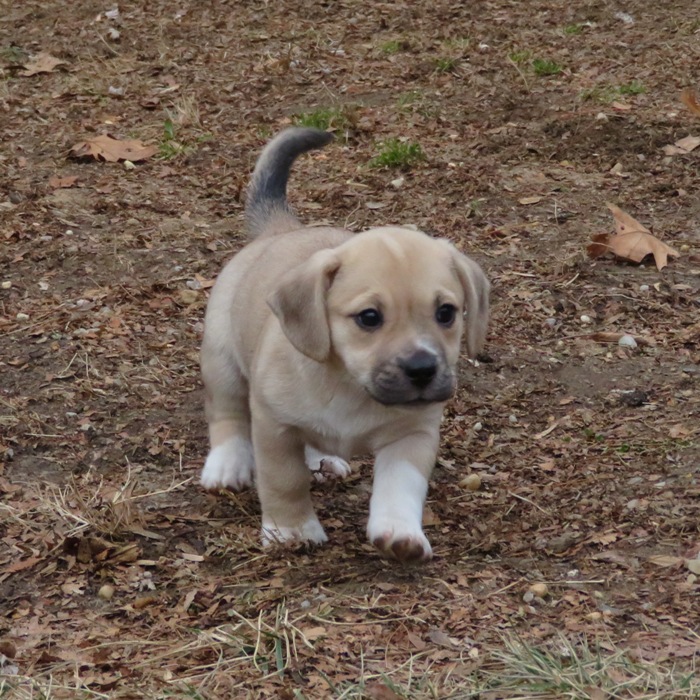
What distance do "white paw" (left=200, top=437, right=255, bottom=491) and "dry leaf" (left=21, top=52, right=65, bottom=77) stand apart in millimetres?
6120

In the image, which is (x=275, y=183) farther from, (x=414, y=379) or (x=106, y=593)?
(x=106, y=593)

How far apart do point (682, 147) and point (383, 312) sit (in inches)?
196

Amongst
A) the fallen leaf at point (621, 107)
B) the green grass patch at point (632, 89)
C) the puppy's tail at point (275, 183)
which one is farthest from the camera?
the green grass patch at point (632, 89)

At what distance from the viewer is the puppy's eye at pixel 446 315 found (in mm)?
4461

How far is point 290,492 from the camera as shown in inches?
186

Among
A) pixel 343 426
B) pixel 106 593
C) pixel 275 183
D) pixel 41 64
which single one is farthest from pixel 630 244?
pixel 41 64

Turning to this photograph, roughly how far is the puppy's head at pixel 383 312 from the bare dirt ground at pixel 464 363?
751 mm

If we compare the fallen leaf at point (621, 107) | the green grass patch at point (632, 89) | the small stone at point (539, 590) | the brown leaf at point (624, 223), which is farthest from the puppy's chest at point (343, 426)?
the green grass patch at point (632, 89)

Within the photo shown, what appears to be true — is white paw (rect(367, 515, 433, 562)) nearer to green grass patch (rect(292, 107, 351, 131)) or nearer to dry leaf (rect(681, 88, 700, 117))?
green grass patch (rect(292, 107, 351, 131))

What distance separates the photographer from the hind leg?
5.36 metres

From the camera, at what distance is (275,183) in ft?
20.4

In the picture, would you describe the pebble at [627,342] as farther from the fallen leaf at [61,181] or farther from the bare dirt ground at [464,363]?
the fallen leaf at [61,181]

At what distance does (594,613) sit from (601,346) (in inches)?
99.7

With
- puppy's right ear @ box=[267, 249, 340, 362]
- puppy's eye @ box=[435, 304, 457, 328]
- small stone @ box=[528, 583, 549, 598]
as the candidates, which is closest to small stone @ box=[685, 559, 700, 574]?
small stone @ box=[528, 583, 549, 598]
